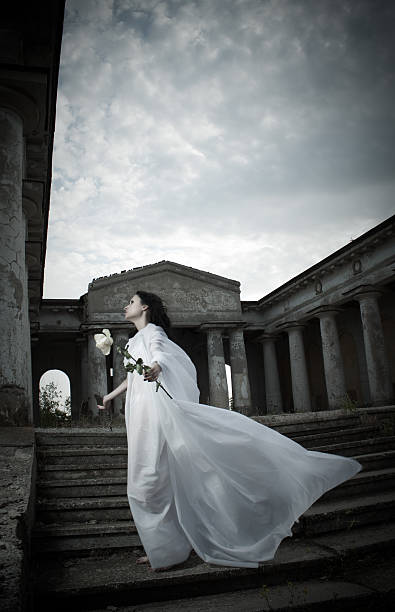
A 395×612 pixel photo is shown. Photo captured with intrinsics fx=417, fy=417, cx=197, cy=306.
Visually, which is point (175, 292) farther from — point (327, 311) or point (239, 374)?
point (327, 311)

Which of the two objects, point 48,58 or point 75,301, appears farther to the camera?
point 75,301

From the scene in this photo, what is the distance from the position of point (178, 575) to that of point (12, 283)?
3.99 m

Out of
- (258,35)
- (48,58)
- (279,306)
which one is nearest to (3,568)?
(48,58)

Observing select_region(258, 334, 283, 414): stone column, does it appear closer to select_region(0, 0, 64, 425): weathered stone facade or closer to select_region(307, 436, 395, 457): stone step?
select_region(307, 436, 395, 457): stone step

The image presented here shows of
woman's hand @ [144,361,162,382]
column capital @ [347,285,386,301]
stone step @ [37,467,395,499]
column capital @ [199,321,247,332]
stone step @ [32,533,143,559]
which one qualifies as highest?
column capital @ [347,285,386,301]

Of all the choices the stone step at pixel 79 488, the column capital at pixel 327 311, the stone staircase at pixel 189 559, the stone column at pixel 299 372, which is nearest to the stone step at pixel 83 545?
the stone staircase at pixel 189 559

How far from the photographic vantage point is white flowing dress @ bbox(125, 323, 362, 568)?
311cm

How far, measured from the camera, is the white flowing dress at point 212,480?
10.2 ft

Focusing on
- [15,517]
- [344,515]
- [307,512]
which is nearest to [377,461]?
[344,515]

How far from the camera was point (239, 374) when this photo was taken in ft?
67.5

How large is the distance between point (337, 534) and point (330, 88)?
541 inches

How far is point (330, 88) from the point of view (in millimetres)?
13578

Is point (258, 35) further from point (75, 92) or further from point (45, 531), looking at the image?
point (45, 531)

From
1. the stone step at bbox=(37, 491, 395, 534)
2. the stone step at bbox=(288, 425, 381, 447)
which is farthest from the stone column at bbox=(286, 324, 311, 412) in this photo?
the stone step at bbox=(37, 491, 395, 534)
